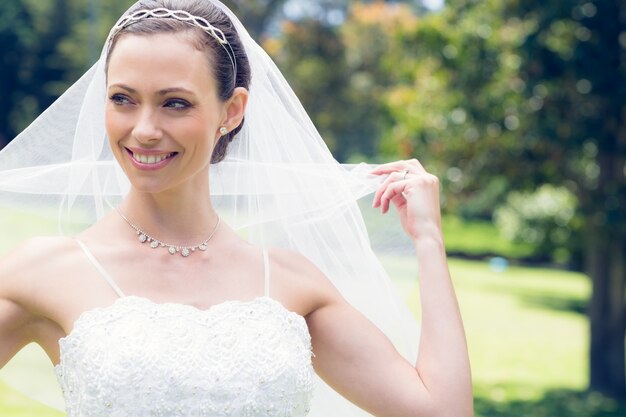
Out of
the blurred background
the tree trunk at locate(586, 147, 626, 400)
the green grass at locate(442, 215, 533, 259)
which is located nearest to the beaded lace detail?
the blurred background

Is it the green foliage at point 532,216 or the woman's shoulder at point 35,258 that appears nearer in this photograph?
the woman's shoulder at point 35,258

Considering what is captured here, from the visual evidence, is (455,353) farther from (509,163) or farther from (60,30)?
(60,30)

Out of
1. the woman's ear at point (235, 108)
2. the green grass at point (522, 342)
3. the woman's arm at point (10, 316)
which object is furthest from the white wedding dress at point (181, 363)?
the green grass at point (522, 342)

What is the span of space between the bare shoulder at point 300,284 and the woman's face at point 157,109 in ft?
1.38

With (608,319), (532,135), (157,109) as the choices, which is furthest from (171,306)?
(608,319)

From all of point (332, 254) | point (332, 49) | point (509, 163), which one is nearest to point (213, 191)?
point (332, 254)

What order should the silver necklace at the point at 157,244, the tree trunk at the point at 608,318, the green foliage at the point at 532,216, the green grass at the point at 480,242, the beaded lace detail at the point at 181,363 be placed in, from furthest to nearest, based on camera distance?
the green grass at the point at 480,242, the green foliage at the point at 532,216, the tree trunk at the point at 608,318, the silver necklace at the point at 157,244, the beaded lace detail at the point at 181,363

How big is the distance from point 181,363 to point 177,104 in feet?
2.04

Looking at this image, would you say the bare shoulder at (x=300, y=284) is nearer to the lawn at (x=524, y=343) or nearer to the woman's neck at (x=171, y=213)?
the woman's neck at (x=171, y=213)

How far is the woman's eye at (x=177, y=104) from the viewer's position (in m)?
2.44

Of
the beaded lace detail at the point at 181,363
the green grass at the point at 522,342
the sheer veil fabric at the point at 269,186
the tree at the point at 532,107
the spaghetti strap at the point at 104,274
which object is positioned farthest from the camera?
the green grass at the point at 522,342

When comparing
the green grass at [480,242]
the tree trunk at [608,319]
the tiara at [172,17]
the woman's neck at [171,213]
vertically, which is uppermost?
the tiara at [172,17]

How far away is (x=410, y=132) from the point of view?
12.1 meters

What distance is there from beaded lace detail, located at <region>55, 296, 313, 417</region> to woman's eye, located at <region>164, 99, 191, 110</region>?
479mm
